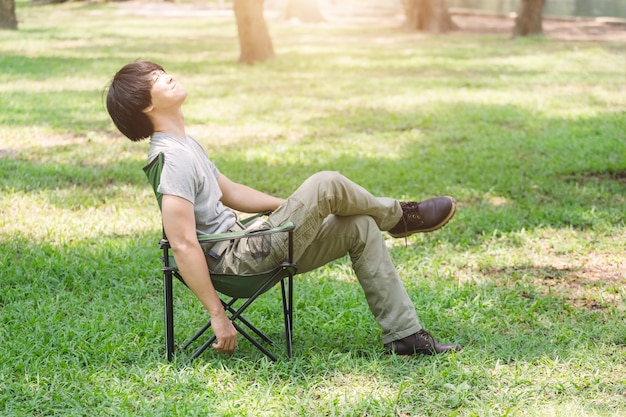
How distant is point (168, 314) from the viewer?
141 inches

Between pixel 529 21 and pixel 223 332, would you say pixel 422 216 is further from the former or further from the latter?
pixel 529 21

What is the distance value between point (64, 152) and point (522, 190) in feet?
13.8

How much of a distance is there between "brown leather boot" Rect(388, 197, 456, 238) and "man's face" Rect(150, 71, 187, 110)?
1.18 meters

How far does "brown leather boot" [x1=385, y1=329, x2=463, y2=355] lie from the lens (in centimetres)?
375

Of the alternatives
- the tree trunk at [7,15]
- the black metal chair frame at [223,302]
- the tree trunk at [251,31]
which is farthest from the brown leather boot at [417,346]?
the tree trunk at [7,15]

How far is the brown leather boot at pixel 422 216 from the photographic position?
13.1ft

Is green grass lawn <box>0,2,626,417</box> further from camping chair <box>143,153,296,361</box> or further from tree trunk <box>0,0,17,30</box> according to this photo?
tree trunk <box>0,0,17,30</box>

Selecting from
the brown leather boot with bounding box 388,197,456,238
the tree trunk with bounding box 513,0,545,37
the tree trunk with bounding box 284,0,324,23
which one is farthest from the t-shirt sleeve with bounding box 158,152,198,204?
the tree trunk with bounding box 284,0,324,23

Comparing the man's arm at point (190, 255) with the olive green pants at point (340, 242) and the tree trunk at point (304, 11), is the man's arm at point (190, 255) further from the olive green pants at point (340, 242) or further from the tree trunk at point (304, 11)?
the tree trunk at point (304, 11)

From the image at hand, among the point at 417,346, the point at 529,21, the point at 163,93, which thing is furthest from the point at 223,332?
the point at 529,21

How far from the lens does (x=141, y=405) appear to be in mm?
3326

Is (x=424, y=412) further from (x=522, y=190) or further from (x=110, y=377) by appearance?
(x=522, y=190)

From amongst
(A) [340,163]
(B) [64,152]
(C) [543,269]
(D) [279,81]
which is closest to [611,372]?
(C) [543,269]

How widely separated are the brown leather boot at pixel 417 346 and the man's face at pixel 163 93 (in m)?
1.43
